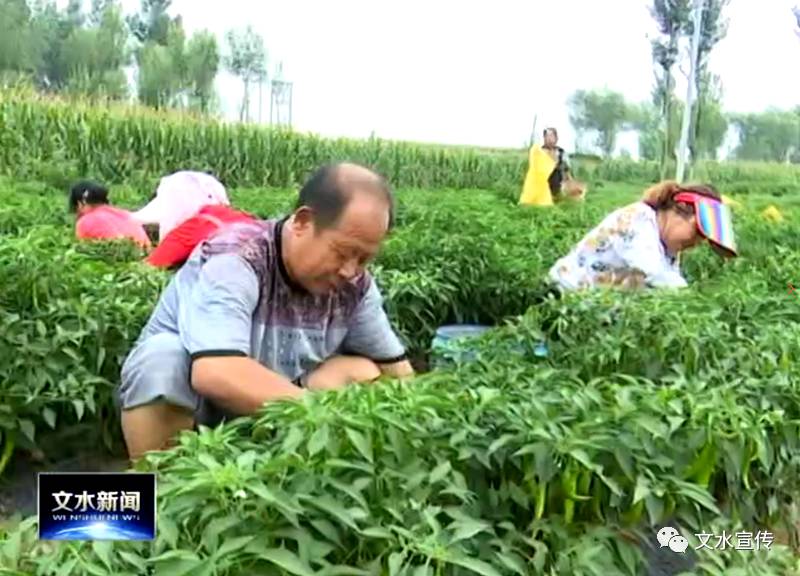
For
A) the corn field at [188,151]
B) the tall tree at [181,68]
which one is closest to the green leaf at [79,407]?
the corn field at [188,151]

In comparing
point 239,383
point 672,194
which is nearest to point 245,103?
point 672,194

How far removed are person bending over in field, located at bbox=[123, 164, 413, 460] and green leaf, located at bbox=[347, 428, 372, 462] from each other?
447 mm

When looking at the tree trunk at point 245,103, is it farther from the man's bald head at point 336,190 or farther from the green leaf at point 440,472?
the green leaf at point 440,472

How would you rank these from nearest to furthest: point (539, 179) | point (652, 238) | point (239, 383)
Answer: point (239, 383), point (652, 238), point (539, 179)

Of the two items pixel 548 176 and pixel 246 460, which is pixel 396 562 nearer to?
pixel 246 460

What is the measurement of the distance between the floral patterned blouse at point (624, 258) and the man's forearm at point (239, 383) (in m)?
2.05

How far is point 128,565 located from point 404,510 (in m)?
0.41

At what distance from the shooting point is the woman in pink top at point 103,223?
5.58 m

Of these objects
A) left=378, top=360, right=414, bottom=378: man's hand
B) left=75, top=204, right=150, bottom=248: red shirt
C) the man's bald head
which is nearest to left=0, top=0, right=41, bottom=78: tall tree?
left=75, top=204, right=150, bottom=248: red shirt

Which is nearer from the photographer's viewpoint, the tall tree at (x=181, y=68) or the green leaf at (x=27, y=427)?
the green leaf at (x=27, y=427)

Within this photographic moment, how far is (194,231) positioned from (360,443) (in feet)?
5.57

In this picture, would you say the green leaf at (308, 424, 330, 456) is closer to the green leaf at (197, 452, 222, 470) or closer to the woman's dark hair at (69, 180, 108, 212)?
the green leaf at (197, 452, 222, 470)

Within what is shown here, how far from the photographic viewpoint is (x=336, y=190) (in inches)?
85.0

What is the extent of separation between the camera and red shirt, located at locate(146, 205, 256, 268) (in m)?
3.07
